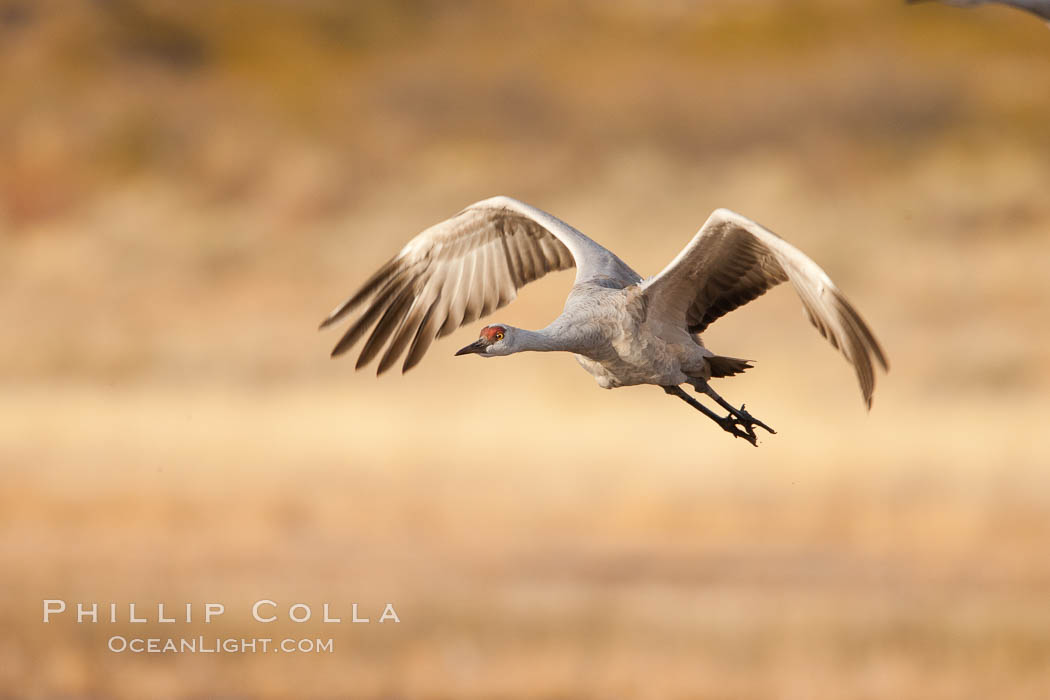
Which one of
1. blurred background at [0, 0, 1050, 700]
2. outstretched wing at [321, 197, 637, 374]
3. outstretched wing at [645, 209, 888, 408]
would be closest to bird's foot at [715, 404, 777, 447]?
outstretched wing at [645, 209, 888, 408]

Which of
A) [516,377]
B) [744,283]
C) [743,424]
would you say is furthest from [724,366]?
[516,377]

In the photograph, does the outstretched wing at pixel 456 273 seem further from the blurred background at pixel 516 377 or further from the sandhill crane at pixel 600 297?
the blurred background at pixel 516 377

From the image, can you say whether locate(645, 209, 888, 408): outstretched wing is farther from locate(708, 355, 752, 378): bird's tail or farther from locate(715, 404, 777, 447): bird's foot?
locate(715, 404, 777, 447): bird's foot

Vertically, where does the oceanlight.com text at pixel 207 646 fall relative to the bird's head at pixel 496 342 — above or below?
below

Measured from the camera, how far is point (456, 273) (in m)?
10.6

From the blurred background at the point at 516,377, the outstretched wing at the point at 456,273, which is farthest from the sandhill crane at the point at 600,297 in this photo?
the blurred background at the point at 516,377

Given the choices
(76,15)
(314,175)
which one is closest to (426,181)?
(314,175)

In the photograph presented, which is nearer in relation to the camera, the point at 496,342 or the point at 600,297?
the point at 496,342

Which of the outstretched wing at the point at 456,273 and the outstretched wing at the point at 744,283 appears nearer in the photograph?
the outstretched wing at the point at 744,283

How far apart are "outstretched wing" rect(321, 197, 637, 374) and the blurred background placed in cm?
850

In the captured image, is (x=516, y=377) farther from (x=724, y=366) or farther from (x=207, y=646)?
(x=724, y=366)

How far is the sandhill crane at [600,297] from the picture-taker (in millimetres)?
8664

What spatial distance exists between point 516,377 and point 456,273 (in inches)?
746

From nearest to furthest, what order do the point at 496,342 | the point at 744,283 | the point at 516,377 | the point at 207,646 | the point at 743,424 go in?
the point at 496,342
the point at 744,283
the point at 743,424
the point at 207,646
the point at 516,377
